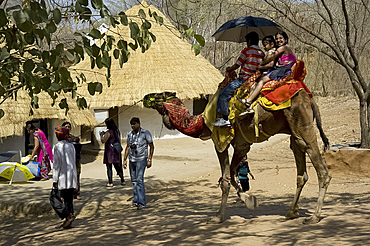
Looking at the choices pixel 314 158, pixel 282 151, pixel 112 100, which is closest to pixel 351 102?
pixel 282 151

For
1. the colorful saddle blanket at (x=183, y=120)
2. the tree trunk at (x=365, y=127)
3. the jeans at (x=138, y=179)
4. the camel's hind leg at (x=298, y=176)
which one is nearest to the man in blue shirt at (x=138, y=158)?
the jeans at (x=138, y=179)

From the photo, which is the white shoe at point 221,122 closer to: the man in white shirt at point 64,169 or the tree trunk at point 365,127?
the man in white shirt at point 64,169

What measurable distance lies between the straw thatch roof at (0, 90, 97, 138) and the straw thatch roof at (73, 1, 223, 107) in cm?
362

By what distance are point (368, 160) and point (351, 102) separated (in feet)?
52.9

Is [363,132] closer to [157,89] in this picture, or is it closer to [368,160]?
[368,160]

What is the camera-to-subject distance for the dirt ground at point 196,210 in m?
6.18

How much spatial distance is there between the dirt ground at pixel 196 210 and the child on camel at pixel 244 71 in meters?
1.66

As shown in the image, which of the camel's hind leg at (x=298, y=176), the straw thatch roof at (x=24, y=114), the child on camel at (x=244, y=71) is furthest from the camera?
the straw thatch roof at (x=24, y=114)

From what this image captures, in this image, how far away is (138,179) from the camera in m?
9.30

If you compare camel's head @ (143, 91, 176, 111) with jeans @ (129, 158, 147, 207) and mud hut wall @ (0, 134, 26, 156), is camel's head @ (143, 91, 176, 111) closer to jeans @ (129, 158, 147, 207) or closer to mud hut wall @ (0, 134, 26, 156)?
jeans @ (129, 158, 147, 207)

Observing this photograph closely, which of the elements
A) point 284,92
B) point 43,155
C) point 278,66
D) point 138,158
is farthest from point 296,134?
point 43,155

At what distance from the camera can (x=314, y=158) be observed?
6.67 meters

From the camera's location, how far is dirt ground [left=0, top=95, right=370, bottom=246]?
243 inches

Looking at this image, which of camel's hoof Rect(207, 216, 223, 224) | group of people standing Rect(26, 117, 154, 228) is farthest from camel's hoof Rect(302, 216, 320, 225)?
group of people standing Rect(26, 117, 154, 228)
